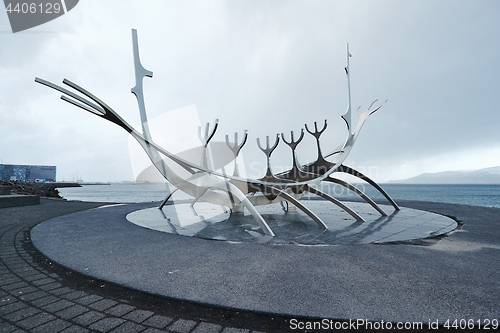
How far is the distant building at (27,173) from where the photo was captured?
5197 inches

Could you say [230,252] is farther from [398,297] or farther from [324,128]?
[324,128]

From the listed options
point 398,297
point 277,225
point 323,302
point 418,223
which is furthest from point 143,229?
point 418,223

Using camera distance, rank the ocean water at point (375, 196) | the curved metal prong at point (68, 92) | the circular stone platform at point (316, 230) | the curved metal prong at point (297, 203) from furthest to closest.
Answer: the ocean water at point (375, 196) → the curved metal prong at point (297, 203) → the circular stone platform at point (316, 230) → the curved metal prong at point (68, 92)

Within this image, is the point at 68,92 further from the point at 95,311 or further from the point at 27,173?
the point at 27,173

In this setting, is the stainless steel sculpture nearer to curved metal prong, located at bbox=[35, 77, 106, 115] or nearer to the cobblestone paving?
curved metal prong, located at bbox=[35, 77, 106, 115]

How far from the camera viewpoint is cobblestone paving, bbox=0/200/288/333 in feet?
9.70

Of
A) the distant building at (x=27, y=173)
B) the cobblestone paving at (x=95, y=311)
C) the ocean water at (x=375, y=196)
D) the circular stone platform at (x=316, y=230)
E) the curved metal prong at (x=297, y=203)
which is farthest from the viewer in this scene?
the distant building at (x=27, y=173)

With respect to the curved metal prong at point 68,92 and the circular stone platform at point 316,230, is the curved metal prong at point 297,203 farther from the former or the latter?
the curved metal prong at point 68,92

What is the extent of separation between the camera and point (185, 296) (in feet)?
12.1

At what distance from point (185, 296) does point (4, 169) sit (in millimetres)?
176763

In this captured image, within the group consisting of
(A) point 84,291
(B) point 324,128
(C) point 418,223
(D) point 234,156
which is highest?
(B) point 324,128

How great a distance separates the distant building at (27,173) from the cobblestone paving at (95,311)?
16878 cm

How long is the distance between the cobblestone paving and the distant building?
168777 mm

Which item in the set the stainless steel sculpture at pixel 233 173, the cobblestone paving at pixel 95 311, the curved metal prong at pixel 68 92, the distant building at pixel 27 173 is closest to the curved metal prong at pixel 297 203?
the stainless steel sculpture at pixel 233 173
